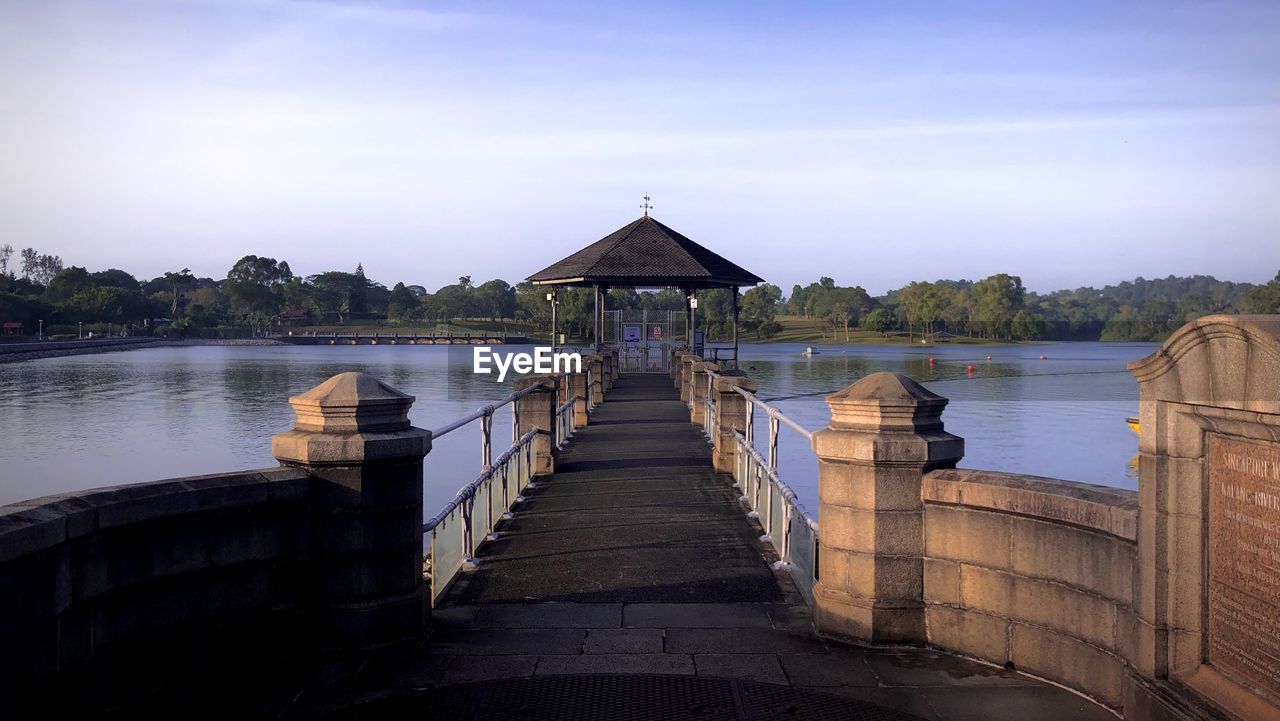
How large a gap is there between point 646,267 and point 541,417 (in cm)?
1410

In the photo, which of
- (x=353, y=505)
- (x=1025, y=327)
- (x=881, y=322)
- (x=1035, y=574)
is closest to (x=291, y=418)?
(x=353, y=505)

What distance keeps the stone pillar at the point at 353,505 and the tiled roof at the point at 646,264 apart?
69.3 feet

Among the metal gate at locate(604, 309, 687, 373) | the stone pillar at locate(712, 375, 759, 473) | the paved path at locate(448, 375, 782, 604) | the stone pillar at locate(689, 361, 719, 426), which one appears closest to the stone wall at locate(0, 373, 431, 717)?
the paved path at locate(448, 375, 782, 604)

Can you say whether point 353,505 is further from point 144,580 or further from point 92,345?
point 92,345

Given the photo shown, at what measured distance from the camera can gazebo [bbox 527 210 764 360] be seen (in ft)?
89.6

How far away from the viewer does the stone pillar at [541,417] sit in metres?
13.6

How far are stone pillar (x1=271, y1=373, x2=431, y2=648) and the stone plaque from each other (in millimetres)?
4092

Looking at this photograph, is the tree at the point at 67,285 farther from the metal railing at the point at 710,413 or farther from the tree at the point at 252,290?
the metal railing at the point at 710,413

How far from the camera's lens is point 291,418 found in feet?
148

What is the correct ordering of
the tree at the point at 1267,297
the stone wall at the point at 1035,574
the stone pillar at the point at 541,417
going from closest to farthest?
the stone wall at the point at 1035,574, the stone pillar at the point at 541,417, the tree at the point at 1267,297

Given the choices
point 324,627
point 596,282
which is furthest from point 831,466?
point 596,282

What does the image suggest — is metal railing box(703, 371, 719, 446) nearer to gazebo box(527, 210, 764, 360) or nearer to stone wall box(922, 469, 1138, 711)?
gazebo box(527, 210, 764, 360)

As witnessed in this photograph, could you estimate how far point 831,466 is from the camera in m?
5.95

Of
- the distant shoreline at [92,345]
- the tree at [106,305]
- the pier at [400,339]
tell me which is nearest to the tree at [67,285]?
the tree at [106,305]
